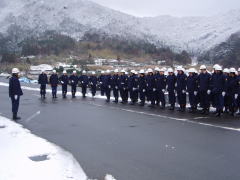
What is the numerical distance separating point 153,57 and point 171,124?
148 m

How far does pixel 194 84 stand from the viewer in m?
16.5

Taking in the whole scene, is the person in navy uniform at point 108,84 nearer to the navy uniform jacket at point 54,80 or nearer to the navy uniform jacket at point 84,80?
the navy uniform jacket at point 84,80

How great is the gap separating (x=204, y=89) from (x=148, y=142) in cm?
717

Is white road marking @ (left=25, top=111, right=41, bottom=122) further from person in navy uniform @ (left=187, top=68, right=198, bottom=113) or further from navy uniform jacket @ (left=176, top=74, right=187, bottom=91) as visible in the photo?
person in navy uniform @ (left=187, top=68, right=198, bottom=113)

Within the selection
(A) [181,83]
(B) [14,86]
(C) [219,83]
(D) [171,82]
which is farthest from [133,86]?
(B) [14,86]

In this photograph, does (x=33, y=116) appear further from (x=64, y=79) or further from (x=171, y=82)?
(x=64, y=79)

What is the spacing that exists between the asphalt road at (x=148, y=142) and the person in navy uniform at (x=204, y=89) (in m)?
1.29

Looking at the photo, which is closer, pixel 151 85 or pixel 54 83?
pixel 151 85

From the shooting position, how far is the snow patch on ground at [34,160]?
21.9ft

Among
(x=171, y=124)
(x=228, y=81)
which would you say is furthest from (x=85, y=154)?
(x=228, y=81)

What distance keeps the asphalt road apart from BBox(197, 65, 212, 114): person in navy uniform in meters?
1.29

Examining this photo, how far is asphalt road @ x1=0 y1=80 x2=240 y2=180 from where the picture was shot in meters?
6.98

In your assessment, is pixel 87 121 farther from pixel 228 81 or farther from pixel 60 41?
pixel 60 41

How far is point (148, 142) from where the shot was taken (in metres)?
9.52
